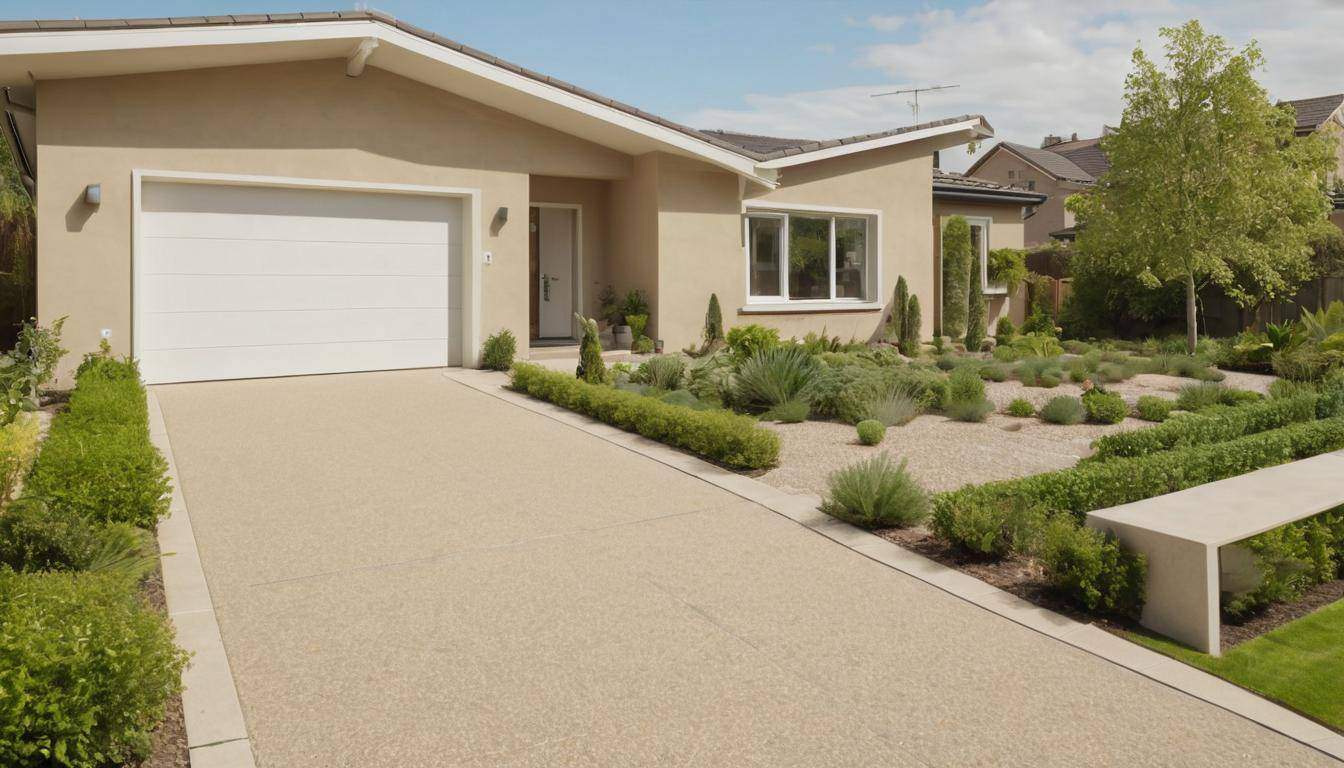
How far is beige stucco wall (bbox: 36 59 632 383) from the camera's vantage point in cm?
1173

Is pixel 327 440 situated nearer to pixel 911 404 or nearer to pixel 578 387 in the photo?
pixel 578 387

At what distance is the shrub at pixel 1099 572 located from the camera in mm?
5301

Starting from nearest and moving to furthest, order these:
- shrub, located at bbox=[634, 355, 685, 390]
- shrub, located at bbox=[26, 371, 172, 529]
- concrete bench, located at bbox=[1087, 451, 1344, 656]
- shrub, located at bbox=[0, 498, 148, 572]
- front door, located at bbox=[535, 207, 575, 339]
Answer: shrub, located at bbox=[0, 498, 148, 572]
concrete bench, located at bbox=[1087, 451, 1344, 656]
shrub, located at bbox=[26, 371, 172, 529]
shrub, located at bbox=[634, 355, 685, 390]
front door, located at bbox=[535, 207, 575, 339]

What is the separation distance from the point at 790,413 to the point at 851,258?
30.7ft

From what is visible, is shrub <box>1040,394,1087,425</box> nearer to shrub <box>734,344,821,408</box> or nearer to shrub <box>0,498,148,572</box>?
shrub <box>734,344,821,408</box>

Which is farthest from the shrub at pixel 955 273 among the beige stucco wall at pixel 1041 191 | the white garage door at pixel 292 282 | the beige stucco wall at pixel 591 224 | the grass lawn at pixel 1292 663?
the beige stucco wall at pixel 1041 191

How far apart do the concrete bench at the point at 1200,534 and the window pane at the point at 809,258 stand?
39.9 ft

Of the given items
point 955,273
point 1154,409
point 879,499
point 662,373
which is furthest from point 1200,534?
point 955,273

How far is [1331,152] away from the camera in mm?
18094

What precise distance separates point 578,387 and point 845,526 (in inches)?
193

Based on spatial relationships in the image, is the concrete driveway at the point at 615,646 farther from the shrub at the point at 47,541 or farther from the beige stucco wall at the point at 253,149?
the beige stucco wall at the point at 253,149

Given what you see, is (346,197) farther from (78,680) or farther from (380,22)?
(78,680)

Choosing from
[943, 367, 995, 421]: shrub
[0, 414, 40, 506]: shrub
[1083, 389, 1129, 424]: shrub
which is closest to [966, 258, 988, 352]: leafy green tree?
[943, 367, 995, 421]: shrub

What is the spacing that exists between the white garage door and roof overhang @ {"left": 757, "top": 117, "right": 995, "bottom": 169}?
6.13 metres
